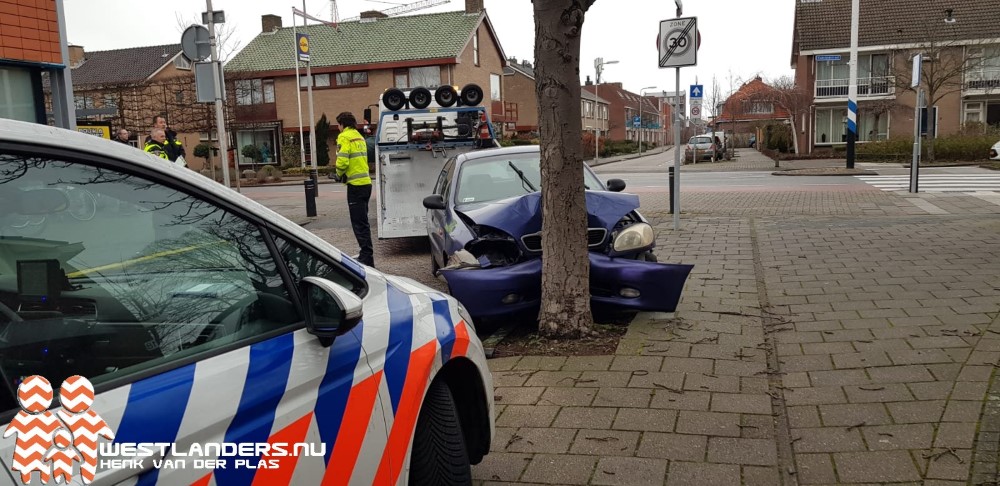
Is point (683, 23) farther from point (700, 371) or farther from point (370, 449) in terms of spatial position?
point (370, 449)

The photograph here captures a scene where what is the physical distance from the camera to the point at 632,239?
6.14m

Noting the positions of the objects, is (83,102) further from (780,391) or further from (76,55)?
(780,391)

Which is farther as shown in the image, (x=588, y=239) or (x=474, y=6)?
(x=474, y=6)

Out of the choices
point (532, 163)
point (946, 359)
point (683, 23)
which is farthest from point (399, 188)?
point (946, 359)

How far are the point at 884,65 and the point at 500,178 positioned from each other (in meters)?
43.8

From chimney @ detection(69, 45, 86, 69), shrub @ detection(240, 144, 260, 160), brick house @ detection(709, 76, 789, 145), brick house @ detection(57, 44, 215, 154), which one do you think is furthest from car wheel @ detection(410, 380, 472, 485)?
chimney @ detection(69, 45, 86, 69)

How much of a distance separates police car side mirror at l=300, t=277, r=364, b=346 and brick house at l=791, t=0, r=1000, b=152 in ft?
147

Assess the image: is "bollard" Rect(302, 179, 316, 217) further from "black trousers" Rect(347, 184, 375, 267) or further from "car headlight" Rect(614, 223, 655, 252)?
"car headlight" Rect(614, 223, 655, 252)

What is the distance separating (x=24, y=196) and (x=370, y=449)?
43.8 inches

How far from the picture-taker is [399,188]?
11.4 meters

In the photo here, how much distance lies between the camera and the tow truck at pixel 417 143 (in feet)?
37.3

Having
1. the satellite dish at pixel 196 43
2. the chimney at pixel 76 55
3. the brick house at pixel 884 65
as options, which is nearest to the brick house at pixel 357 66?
the chimney at pixel 76 55

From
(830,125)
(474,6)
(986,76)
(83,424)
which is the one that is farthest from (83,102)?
(986,76)

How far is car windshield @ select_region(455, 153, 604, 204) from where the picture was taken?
25.7 ft
